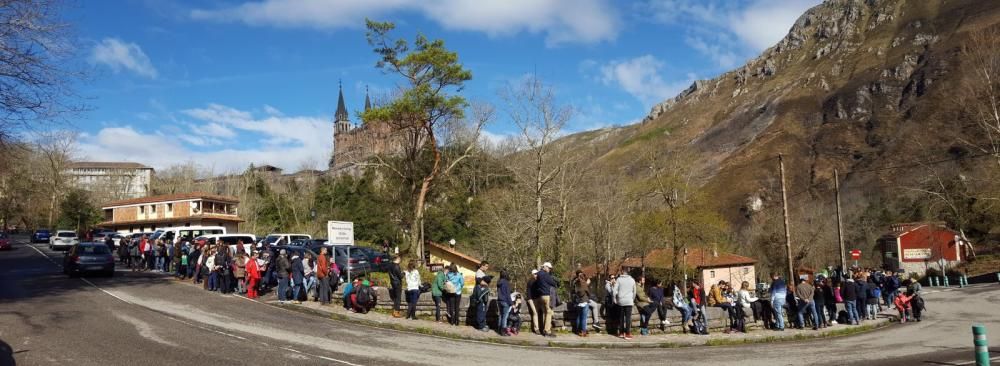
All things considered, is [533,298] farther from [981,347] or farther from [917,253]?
[917,253]

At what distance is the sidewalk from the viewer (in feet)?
47.8

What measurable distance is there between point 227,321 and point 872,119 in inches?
6497

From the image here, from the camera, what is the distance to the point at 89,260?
77.3 ft

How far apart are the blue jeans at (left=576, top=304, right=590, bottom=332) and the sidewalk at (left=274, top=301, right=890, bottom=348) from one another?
0.23 metres

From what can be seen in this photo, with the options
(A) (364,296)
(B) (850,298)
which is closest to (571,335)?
(A) (364,296)

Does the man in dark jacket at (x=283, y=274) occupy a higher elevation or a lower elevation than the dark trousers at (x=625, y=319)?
higher

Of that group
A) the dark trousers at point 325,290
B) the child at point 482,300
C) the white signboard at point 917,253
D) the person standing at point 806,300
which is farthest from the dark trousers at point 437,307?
the white signboard at point 917,253

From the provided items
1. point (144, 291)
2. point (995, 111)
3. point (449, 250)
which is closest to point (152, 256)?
point (144, 291)

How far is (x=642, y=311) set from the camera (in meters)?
16.1

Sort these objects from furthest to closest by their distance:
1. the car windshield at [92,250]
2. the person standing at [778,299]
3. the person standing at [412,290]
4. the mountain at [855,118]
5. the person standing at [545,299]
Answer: the mountain at [855,118] → the car windshield at [92,250] → the person standing at [778,299] → the person standing at [412,290] → the person standing at [545,299]

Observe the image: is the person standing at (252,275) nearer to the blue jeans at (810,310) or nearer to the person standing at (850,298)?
the blue jeans at (810,310)

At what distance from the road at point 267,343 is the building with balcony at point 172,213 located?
48.3 m

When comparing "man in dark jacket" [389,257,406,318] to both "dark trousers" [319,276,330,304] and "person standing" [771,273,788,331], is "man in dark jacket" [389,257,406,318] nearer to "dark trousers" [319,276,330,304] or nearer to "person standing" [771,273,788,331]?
"dark trousers" [319,276,330,304]

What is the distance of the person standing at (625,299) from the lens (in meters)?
15.2
